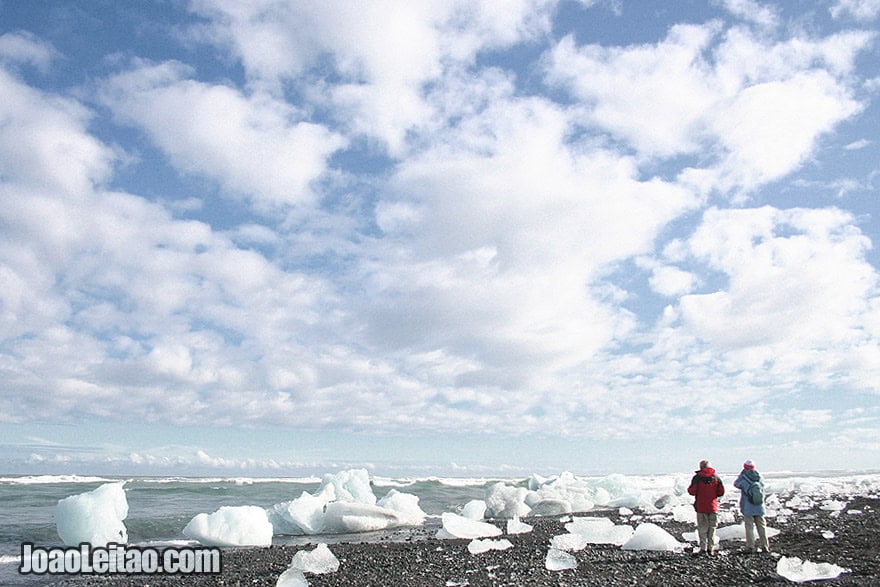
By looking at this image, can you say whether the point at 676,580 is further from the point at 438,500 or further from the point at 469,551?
the point at 438,500

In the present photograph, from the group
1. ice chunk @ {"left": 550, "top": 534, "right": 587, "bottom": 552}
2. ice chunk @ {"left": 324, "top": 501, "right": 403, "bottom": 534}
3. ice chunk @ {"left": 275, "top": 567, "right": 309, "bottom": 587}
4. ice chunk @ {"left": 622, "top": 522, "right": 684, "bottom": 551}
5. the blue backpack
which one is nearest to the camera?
ice chunk @ {"left": 275, "top": 567, "right": 309, "bottom": 587}

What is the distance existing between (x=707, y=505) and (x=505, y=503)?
13334 millimetres

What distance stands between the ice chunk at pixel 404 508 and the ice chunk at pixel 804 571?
12.5 meters

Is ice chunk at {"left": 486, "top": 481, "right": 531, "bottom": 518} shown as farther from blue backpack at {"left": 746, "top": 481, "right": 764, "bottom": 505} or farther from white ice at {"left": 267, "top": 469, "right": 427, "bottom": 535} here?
blue backpack at {"left": 746, "top": 481, "right": 764, "bottom": 505}

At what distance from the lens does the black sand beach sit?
925 centimetres

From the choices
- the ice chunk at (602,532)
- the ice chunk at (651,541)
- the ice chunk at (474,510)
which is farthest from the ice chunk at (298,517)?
the ice chunk at (651,541)

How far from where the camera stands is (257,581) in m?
9.87

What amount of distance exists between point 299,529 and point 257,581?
336 inches

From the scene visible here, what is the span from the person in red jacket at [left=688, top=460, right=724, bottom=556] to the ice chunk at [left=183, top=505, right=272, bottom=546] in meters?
10.2

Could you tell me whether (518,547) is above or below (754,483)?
below

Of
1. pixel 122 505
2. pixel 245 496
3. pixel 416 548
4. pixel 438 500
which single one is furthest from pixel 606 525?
pixel 245 496

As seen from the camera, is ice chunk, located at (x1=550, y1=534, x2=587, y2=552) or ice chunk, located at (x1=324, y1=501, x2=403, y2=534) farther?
ice chunk, located at (x1=324, y1=501, x2=403, y2=534)

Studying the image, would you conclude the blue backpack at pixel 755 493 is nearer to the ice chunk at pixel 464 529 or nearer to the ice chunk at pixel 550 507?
the ice chunk at pixel 464 529

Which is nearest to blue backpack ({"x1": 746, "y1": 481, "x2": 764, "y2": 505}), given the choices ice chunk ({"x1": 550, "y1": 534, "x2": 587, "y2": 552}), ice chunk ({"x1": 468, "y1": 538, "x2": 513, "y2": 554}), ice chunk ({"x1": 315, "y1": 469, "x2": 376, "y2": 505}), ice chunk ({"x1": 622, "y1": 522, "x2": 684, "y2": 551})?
ice chunk ({"x1": 622, "y1": 522, "x2": 684, "y2": 551})
